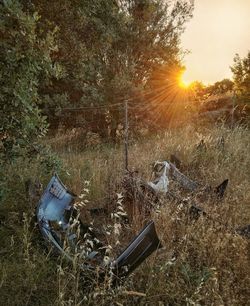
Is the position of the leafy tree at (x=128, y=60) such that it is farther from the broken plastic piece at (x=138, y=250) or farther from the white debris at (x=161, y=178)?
the broken plastic piece at (x=138, y=250)

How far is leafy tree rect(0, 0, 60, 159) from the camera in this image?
4.09 metres

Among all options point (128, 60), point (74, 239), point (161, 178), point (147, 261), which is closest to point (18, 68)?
point (74, 239)

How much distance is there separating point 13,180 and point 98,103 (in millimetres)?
7274

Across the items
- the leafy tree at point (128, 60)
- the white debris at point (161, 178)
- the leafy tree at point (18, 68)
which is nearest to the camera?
the leafy tree at point (18, 68)

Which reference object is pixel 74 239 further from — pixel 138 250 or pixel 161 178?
pixel 161 178

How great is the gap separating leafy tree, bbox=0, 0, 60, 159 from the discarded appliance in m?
0.83

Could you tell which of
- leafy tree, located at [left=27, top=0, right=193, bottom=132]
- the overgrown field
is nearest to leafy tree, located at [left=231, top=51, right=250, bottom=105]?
leafy tree, located at [left=27, top=0, right=193, bottom=132]

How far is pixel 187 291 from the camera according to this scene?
3.54 metres

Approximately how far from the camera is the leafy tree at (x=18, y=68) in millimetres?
4090

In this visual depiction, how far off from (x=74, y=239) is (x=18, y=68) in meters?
2.19

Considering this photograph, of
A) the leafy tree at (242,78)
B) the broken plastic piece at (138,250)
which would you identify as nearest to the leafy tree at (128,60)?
the leafy tree at (242,78)

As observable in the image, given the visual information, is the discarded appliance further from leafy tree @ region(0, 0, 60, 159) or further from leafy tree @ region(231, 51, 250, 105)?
leafy tree @ region(231, 51, 250, 105)

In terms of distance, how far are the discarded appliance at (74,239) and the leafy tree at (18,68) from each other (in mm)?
826

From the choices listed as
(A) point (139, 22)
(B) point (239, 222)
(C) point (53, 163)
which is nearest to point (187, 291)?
(B) point (239, 222)
